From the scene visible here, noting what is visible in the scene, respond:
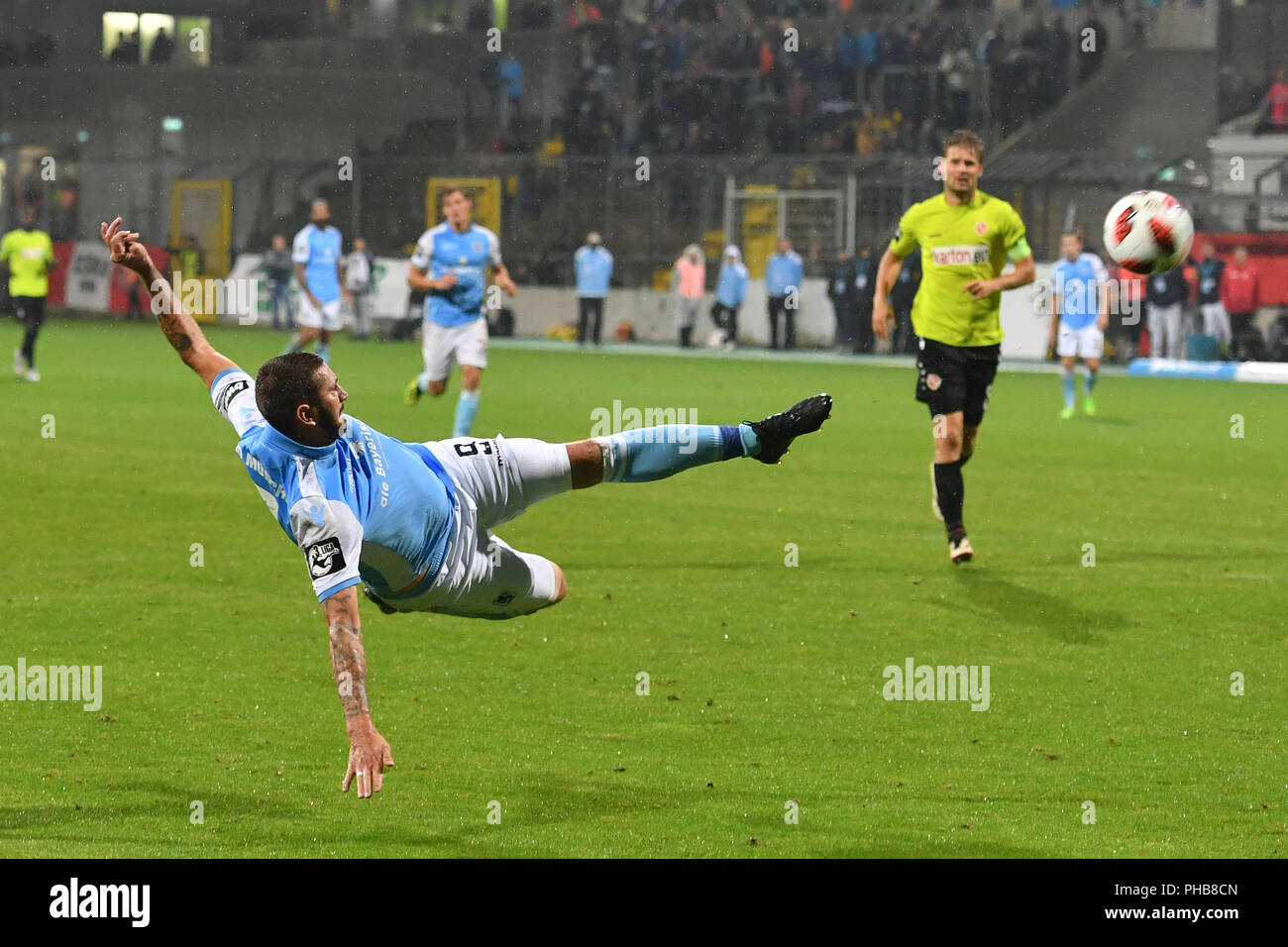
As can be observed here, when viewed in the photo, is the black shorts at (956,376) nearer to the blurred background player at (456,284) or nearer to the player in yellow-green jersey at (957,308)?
the player in yellow-green jersey at (957,308)

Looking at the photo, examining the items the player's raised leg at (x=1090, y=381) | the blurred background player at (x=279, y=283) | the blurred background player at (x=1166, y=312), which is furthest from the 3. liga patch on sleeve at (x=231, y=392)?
the blurred background player at (x=279, y=283)

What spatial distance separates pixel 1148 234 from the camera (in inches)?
384

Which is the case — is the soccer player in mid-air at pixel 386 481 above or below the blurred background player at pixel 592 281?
below

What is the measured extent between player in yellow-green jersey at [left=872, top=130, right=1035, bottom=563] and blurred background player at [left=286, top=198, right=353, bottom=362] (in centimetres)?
1284

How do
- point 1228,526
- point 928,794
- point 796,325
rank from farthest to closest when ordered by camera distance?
point 796,325 < point 1228,526 < point 928,794

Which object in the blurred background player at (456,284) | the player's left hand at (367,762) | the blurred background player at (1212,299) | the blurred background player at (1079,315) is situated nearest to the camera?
the player's left hand at (367,762)

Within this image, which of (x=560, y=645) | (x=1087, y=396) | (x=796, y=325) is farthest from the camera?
(x=796, y=325)

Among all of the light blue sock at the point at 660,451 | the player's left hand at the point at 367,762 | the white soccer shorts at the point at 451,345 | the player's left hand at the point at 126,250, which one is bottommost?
the player's left hand at the point at 367,762

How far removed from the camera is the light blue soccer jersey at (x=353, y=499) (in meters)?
5.54

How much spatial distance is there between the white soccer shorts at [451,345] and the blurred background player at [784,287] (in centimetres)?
1776

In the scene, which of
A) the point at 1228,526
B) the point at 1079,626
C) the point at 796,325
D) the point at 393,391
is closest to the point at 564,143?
the point at 796,325

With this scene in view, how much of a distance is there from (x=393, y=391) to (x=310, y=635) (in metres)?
14.6
